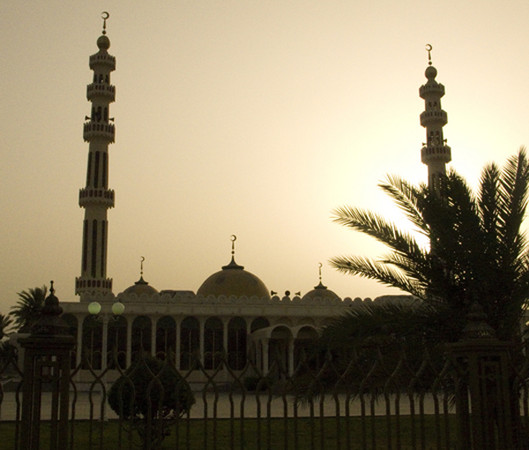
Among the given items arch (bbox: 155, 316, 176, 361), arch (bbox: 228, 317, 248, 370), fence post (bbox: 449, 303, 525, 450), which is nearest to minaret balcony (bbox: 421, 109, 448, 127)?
arch (bbox: 228, 317, 248, 370)

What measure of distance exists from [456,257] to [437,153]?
88.9 ft

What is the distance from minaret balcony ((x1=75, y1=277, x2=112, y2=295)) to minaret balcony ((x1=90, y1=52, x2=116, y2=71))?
35.9 feet

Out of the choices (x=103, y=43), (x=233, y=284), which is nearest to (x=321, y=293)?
(x=233, y=284)

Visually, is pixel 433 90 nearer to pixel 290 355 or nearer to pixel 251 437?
pixel 290 355

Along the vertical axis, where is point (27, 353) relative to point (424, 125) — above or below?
below

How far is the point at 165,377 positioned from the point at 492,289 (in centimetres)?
415

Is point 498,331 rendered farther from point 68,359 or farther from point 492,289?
point 68,359

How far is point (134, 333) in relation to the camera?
31984 millimetres

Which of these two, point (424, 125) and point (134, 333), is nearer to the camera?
point (134, 333)

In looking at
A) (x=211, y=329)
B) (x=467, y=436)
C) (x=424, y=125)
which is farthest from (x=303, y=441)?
(x=424, y=125)

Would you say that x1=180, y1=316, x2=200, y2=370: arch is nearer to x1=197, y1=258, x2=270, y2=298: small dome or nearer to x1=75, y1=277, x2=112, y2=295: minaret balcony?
x1=75, y1=277, x2=112, y2=295: minaret balcony

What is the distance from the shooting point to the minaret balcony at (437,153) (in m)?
34.4

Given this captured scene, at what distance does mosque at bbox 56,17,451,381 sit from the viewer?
31.0 meters

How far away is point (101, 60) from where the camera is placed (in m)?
34.9
